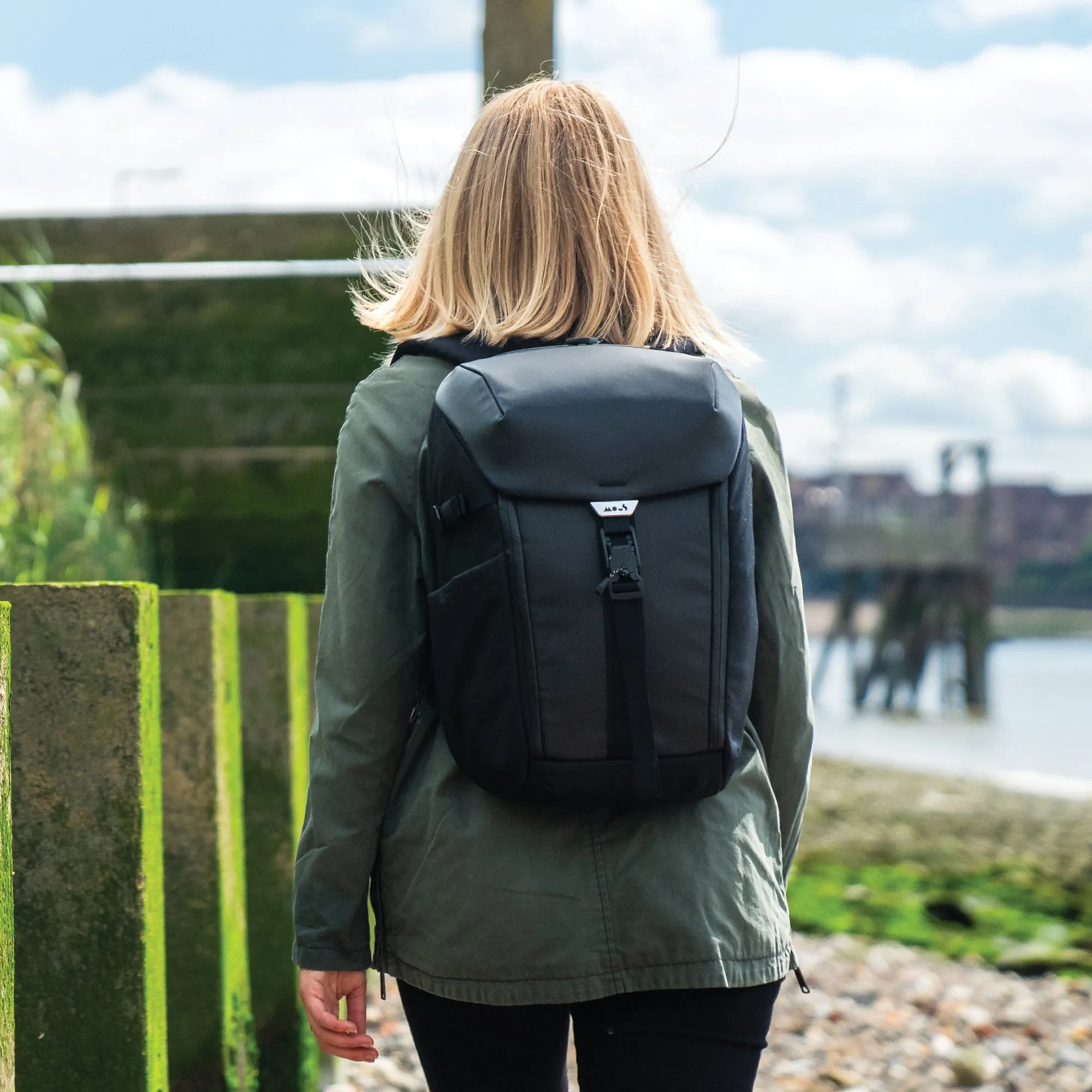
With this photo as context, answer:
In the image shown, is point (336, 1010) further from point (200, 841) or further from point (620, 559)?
point (200, 841)

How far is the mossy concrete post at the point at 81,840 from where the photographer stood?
5.84ft

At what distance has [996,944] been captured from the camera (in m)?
5.21

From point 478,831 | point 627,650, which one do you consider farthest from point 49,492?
point 627,650

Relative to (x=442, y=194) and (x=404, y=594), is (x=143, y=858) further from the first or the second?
(x=442, y=194)

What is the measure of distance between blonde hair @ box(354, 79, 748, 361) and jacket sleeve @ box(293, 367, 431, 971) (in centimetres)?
15

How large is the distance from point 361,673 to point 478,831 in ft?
0.69

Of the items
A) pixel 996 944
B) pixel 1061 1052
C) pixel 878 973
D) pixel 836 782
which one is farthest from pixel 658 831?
pixel 836 782

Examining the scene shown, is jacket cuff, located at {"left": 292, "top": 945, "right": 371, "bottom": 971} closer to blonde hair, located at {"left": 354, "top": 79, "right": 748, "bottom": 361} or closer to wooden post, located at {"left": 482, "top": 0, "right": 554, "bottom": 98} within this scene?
blonde hair, located at {"left": 354, "top": 79, "right": 748, "bottom": 361}

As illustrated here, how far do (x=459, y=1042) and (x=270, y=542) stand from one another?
3.09 metres

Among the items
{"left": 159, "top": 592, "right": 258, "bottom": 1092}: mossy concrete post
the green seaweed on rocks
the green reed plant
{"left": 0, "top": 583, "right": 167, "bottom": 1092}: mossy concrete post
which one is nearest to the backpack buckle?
{"left": 0, "top": 583, "right": 167, "bottom": 1092}: mossy concrete post

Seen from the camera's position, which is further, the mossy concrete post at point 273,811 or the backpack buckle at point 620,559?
the mossy concrete post at point 273,811

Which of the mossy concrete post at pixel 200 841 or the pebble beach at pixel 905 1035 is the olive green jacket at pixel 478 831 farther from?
the pebble beach at pixel 905 1035

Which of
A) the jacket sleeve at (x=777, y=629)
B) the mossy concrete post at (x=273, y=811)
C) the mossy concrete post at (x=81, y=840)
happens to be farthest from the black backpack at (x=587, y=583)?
the mossy concrete post at (x=273, y=811)

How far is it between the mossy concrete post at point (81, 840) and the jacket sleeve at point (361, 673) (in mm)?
354
